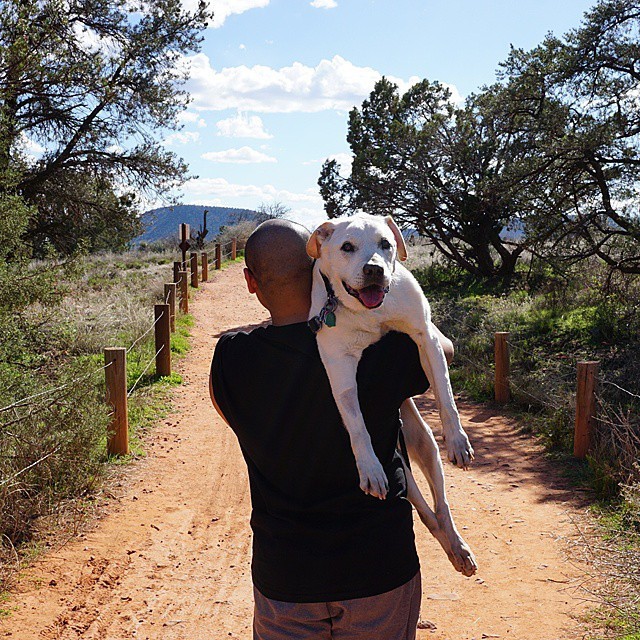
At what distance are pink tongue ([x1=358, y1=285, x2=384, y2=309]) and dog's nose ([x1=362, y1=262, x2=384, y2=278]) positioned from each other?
0.12 feet

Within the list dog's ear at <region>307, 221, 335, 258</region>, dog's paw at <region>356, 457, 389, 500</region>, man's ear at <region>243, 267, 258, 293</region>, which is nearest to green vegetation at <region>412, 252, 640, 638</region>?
dog's paw at <region>356, 457, 389, 500</region>

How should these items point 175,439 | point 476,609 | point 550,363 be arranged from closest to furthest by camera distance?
point 476,609
point 175,439
point 550,363

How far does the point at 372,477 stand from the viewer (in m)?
2.00

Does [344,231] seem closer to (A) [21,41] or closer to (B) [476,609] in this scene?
(B) [476,609]

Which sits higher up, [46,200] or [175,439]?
[46,200]

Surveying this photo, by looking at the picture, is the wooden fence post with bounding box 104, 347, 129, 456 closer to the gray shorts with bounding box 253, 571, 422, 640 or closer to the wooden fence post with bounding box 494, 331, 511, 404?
the wooden fence post with bounding box 494, 331, 511, 404

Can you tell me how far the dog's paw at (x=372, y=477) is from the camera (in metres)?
2.00

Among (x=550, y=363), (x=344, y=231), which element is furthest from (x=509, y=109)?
(x=344, y=231)

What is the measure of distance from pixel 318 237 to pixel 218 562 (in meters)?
3.58

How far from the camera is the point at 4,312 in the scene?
7.32 m

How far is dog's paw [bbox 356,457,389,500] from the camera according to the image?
2.00 meters

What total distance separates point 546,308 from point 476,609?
9.94 metres

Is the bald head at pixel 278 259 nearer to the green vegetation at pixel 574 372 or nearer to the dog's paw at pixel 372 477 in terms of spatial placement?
the dog's paw at pixel 372 477

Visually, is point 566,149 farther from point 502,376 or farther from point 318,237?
point 318,237
